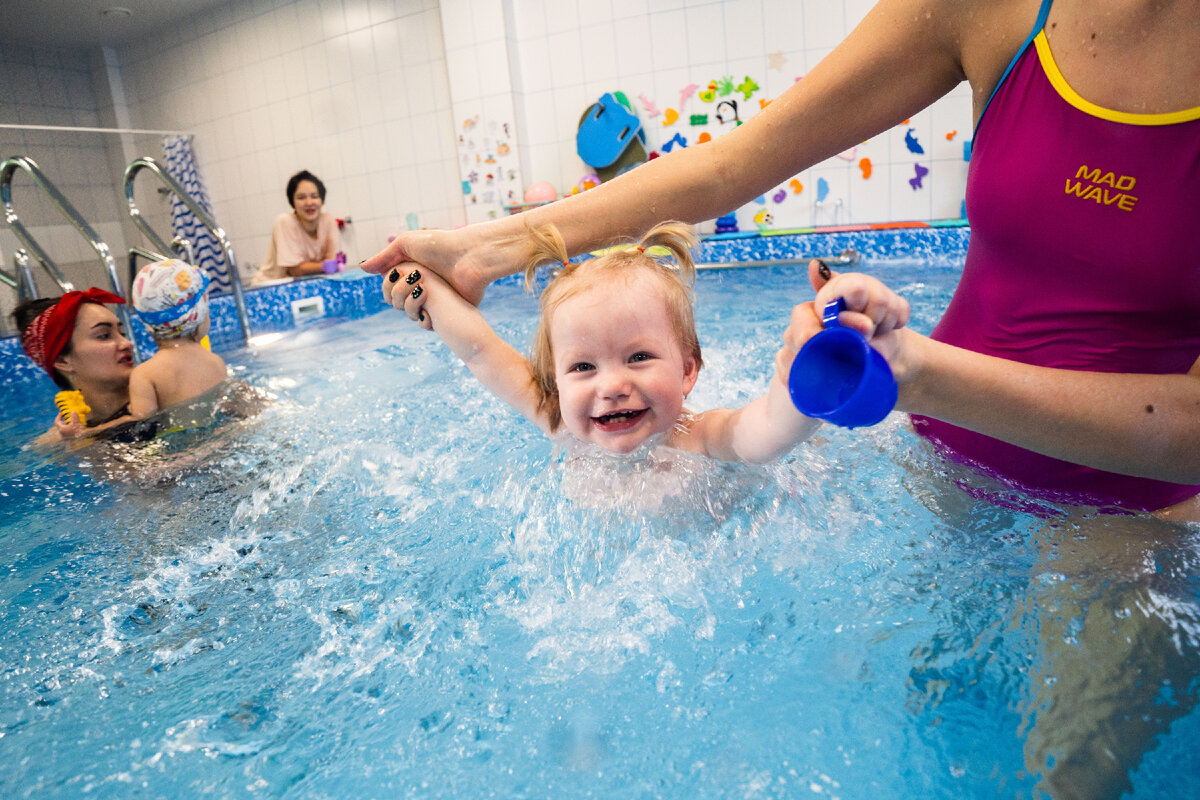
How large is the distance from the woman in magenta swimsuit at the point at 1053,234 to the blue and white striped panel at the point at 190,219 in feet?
23.0

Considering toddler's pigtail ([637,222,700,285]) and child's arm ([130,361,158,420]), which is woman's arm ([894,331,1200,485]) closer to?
toddler's pigtail ([637,222,700,285])

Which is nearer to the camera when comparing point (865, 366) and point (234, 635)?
point (865, 366)

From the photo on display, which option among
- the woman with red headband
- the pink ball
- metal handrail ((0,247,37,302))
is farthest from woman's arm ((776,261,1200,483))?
the pink ball

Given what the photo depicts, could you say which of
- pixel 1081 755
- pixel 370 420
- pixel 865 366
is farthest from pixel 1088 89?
pixel 370 420

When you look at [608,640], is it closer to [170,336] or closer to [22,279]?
[170,336]

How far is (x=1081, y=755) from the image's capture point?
88 cm

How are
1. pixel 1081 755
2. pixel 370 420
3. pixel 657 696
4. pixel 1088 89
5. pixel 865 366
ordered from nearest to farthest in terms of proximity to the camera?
pixel 865 366, pixel 1081 755, pixel 1088 89, pixel 657 696, pixel 370 420

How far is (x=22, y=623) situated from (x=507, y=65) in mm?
6809

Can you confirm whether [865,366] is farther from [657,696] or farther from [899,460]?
[899,460]

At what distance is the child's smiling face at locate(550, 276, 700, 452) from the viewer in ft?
4.87

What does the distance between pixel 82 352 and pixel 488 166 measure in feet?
16.6

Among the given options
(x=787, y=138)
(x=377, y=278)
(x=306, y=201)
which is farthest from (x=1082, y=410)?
(x=306, y=201)

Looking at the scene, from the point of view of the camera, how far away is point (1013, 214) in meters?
1.21

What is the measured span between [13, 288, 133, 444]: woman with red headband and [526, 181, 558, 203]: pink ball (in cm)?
430
